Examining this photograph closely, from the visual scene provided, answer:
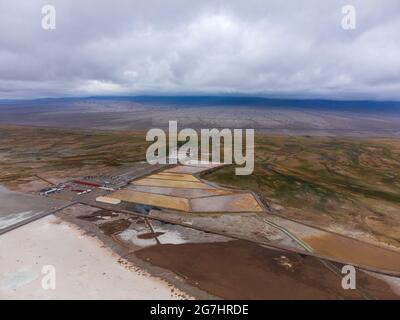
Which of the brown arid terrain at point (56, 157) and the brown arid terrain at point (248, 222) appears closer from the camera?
the brown arid terrain at point (248, 222)

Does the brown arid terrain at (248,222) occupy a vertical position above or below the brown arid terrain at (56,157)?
below

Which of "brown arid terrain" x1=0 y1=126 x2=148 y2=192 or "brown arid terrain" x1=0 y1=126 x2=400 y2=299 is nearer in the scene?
"brown arid terrain" x1=0 y1=126 x2=400 y2=299

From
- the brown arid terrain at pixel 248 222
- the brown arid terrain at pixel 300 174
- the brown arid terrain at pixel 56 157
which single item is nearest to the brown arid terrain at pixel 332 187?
the brown arid terrain at pixel 300 174

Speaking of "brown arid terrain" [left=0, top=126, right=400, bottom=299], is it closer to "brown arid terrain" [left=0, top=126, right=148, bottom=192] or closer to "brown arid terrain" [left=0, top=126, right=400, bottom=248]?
"brown arid terrain" [left=0, top=126, right=400, bottom=248]

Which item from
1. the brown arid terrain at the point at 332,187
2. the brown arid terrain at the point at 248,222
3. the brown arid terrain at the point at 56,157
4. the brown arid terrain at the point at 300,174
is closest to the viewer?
the brown arid terrain at the point at 248,222

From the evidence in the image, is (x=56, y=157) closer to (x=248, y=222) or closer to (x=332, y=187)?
(x=248, y=222)

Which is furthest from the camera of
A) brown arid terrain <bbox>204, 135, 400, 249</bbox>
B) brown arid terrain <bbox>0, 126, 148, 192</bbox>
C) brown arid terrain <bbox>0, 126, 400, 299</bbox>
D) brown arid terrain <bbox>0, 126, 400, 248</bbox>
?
brown arid terrain <bbox>0, 126, 148, 192</bbox>

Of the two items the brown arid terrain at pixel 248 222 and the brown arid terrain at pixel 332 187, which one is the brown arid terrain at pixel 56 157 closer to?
the brown arid terrain at pixel 248 222

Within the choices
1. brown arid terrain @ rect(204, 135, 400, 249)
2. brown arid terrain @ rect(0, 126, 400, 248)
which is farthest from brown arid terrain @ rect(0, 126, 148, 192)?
brown arid terrain @ rect(204, 135, 400, 249)

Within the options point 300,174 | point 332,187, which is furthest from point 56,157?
point 332,187
